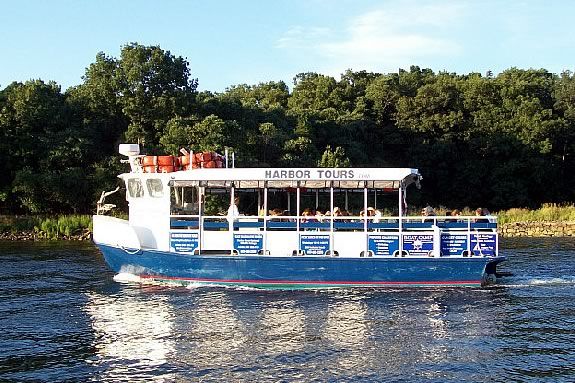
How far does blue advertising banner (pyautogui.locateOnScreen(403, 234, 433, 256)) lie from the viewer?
22.3 metres

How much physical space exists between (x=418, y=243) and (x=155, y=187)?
9362 millimetres

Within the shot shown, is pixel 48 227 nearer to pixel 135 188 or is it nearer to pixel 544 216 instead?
pixel 135 188

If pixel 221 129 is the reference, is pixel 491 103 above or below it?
above

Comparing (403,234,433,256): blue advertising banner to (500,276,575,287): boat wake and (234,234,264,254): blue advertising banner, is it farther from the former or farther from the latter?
(234,234,264,254): blue advertising banner

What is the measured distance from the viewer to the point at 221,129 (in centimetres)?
4559

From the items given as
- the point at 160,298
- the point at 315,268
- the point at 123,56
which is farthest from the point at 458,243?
the point at 123,56

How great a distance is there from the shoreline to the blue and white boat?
20.8m

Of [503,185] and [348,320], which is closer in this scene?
[348,320]

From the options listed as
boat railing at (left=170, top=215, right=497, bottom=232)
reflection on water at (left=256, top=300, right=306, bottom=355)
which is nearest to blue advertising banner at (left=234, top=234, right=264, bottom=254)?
boat railing at (left=170, top=215, right=497, bottom=232)

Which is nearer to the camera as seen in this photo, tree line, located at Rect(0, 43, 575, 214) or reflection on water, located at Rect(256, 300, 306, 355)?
reflection on water, located at Rect(256, 300, 306, 355)

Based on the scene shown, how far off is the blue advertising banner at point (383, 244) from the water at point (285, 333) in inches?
53.9

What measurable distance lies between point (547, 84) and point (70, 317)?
64433 millimetres

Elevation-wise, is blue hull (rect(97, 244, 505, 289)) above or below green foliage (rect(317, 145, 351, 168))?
below

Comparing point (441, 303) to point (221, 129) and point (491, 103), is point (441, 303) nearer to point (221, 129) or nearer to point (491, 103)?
point (221, 129)
